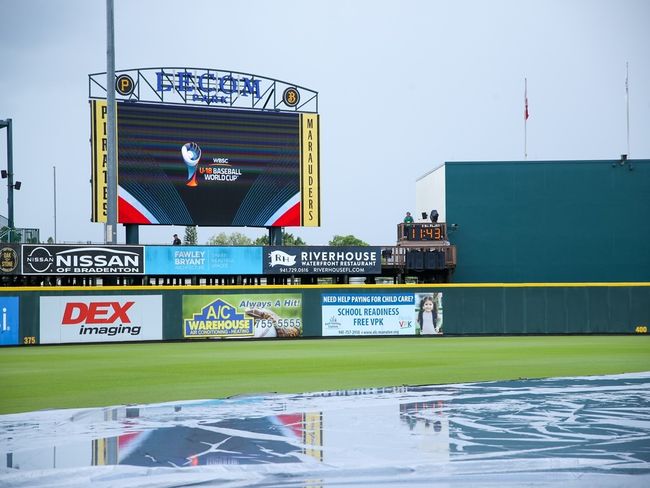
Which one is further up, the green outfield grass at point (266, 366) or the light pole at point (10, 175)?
the light pole at point (10, 175)

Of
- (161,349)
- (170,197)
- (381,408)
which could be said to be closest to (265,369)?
(381,408)

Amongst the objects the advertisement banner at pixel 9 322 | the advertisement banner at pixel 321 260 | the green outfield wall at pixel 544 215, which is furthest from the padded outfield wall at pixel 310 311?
the green outfield wall at pixel 544 215

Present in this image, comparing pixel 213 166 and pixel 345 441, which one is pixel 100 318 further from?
pixel 345 441

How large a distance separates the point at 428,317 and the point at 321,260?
7103 mm

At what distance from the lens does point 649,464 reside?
327 inches

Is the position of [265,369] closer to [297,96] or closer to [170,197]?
[170,197]

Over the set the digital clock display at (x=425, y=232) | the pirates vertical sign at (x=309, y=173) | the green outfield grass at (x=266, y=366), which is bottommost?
the green outfield grass at (x=266, y=366)

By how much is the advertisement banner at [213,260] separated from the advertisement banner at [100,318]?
5.86 m

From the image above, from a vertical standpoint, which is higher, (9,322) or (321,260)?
(321,260)

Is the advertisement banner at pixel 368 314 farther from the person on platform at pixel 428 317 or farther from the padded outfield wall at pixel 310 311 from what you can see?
the person on platform at pixel 428 317

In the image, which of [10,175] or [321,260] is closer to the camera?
[321,260]

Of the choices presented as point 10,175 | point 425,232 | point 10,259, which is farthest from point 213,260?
point 10,175

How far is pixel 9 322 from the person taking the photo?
3070 centimetres

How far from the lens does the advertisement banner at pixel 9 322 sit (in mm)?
30562
